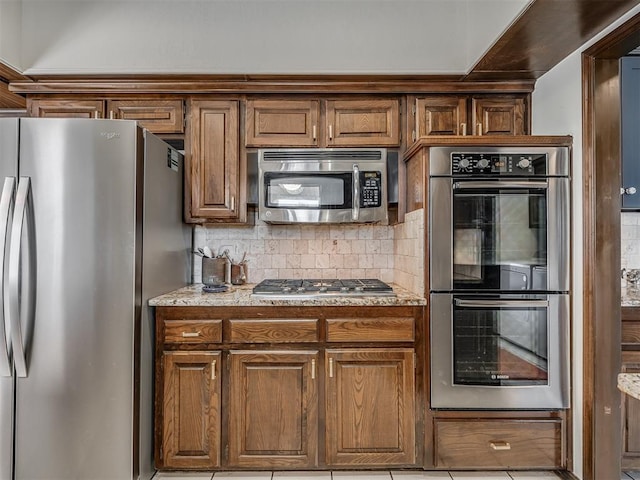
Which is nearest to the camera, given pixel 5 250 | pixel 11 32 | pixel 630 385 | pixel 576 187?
pixel 630 385

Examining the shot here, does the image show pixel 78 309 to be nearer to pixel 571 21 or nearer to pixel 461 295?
pixel 461 295

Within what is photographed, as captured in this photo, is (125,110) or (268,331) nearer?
(268,331)

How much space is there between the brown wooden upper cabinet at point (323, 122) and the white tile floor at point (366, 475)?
1929 mm

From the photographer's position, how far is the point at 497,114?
8.46ft

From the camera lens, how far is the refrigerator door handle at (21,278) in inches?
72.7

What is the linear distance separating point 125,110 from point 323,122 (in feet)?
4.20

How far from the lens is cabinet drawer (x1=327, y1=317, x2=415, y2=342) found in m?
2.13

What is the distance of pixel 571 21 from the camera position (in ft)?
6.08

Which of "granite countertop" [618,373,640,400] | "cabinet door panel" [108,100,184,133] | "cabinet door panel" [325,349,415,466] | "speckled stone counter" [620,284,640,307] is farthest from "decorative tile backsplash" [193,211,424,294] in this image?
"granite countertop" [618,373,640,400]

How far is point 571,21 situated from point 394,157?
1.11m

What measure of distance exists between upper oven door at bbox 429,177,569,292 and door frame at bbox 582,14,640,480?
202 mm

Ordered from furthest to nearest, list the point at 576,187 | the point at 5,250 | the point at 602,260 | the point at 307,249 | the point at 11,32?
the point at 307,249, the point at 11,32, the point at 576,187, the point at 602,260, the point at 5,250

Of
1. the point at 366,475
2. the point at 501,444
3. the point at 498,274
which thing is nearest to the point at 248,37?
the point at 498,274

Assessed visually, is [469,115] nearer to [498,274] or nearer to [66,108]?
[498,274]
